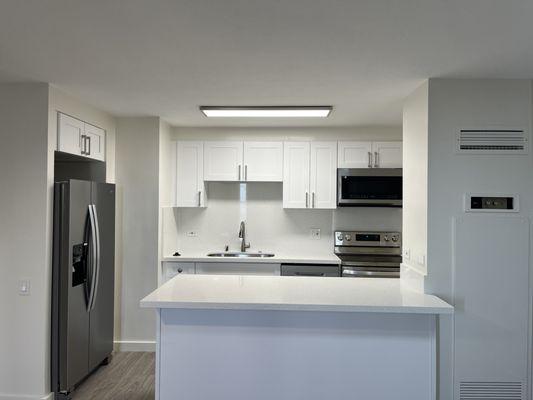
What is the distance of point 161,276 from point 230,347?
1891mm

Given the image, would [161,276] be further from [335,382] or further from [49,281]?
[335,382]

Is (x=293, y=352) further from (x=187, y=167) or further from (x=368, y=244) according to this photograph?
(x=187, y=167)

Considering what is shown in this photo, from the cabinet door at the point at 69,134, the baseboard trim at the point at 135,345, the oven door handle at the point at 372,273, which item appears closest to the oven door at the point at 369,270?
the oven door handle at the point at 372,273

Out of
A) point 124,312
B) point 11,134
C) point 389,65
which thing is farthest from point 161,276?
point 389,65

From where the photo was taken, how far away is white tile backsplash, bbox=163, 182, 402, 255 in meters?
4.82

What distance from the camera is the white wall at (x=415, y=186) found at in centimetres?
282

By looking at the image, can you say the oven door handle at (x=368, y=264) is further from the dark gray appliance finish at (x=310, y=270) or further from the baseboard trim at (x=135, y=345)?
the baseboard trim at (x=135, y=345)

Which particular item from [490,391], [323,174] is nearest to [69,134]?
[323,174]

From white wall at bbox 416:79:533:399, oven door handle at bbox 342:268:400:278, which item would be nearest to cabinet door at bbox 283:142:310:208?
oven door handle at bbox 342:268:400:278

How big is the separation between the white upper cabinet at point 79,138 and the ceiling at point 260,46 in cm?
29

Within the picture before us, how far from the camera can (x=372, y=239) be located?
4.70 meters

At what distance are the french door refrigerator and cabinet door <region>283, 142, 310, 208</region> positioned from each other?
1923 millimetres

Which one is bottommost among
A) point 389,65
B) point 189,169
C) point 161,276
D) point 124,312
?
point 124,312

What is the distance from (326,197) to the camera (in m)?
4.50
